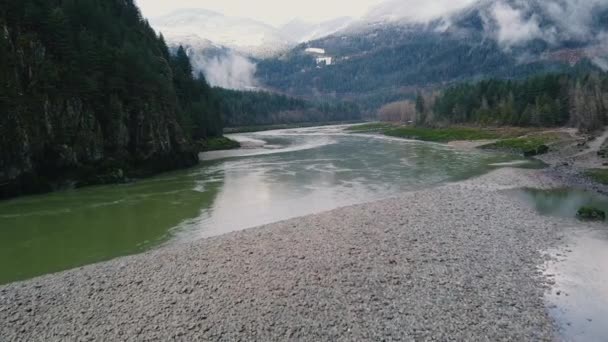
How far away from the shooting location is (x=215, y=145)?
115562mm

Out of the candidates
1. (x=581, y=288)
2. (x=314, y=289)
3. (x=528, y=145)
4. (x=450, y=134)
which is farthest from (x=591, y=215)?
(x=450, y=134)

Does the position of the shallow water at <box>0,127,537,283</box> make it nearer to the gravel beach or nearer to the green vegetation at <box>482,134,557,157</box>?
the gravel beach

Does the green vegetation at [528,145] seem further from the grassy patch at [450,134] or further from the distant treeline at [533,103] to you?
the distant treeline at [533,103]

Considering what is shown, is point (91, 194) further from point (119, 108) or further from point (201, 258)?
point (201, 258)

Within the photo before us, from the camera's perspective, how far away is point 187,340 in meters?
17.6

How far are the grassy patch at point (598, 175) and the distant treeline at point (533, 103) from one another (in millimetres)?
59787

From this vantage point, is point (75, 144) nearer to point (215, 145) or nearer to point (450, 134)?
point (215, 145)

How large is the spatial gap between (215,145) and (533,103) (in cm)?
10813

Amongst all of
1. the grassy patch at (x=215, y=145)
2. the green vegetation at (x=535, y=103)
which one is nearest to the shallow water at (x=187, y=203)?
the grassy patch at (x=215, y=145)

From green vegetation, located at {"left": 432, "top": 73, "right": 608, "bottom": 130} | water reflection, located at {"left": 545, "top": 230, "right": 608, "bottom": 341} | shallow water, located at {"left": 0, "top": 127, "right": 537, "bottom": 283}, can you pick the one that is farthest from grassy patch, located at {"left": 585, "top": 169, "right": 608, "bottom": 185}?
green vegetation, located at {"left": 432, "top": 73, "right": 608, "bottom": 130}

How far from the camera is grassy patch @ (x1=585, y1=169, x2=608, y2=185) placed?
51.0 meters

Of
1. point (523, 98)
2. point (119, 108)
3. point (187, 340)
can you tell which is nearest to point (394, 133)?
point (523, 98)

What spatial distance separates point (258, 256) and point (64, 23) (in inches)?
2237

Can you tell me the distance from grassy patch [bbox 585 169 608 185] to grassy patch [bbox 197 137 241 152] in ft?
288
